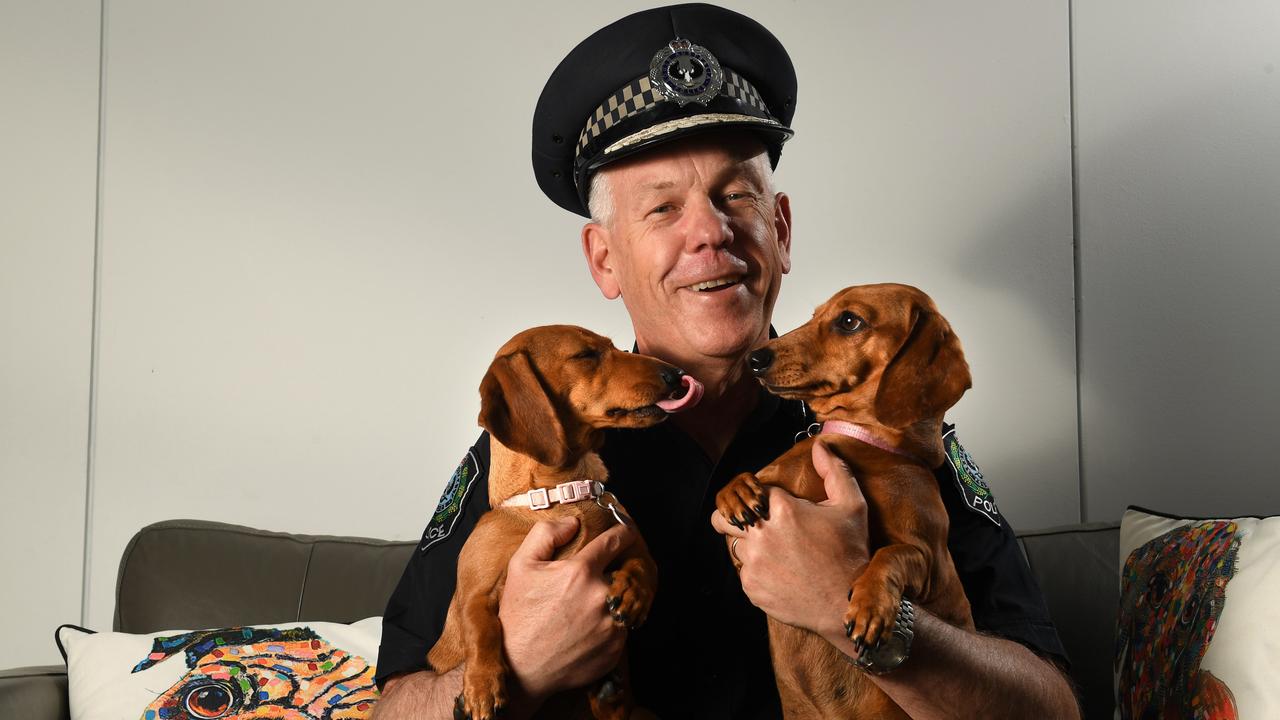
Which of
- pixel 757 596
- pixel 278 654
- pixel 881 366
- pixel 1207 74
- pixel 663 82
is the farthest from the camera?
pixel 1207 74

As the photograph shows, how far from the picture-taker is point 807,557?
1372mm

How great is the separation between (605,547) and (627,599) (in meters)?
0.09

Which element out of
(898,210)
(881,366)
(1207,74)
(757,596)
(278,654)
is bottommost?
(278,654)

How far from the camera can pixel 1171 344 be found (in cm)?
294

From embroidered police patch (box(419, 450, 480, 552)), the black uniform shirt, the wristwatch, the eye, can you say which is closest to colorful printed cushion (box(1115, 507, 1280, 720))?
the black uniform shirt

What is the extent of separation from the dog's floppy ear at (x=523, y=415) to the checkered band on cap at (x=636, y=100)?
526mm

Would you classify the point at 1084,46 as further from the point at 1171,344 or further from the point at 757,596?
the point at 757,596

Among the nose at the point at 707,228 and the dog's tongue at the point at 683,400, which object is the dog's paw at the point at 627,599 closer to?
the dog's tongue at the point at 683,400

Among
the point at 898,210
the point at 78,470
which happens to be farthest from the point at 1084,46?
the point at 78,470

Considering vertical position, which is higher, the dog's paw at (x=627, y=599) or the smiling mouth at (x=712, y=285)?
the smiling mouth at (x=712, y=285)

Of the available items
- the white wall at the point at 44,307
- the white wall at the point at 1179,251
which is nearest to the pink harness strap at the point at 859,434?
the white wall at the point at 1179,251

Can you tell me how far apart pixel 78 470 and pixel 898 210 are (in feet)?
8.82

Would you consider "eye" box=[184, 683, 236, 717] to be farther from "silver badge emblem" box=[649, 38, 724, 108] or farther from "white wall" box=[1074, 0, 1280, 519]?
"white wall" box=[1074, 0, 1280, 519]

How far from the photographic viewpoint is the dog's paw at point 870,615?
1.30 m
